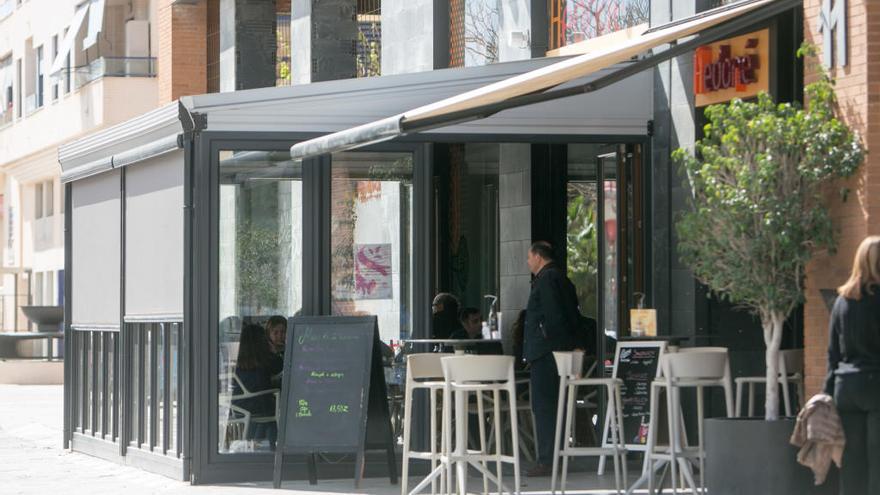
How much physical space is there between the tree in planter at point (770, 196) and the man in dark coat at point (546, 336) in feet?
10.3

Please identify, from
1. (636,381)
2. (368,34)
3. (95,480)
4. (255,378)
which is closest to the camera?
(636,381)

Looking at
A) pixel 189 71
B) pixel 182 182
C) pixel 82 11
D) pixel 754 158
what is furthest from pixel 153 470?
pixel 82 11

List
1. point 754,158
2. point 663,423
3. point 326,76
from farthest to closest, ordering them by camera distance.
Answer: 1. point 326,76
2. point 663,423
3. point 754,158

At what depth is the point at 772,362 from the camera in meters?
9.76

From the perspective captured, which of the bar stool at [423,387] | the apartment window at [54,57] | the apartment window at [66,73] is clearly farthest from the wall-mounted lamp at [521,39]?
the apartment window at [54,57]

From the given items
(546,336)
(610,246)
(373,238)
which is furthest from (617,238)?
(373,238)

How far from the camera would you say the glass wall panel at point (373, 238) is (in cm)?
1353

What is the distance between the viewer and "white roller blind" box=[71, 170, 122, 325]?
1549 centimetres

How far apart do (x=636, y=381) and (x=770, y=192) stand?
3478 millimetres

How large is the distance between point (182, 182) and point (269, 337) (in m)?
1.41

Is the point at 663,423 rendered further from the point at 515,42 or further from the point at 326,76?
the point at 326,76

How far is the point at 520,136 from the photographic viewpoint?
1349 cm

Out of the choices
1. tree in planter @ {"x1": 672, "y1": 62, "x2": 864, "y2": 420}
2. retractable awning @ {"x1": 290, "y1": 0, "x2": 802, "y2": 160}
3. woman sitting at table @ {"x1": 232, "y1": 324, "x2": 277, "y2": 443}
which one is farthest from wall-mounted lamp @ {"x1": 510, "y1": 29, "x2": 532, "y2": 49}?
tree in planter @ {"x1": 672, "y1": 62, "x2": 864, "y2": 420}

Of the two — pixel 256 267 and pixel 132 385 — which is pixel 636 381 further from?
pixel 132 385
